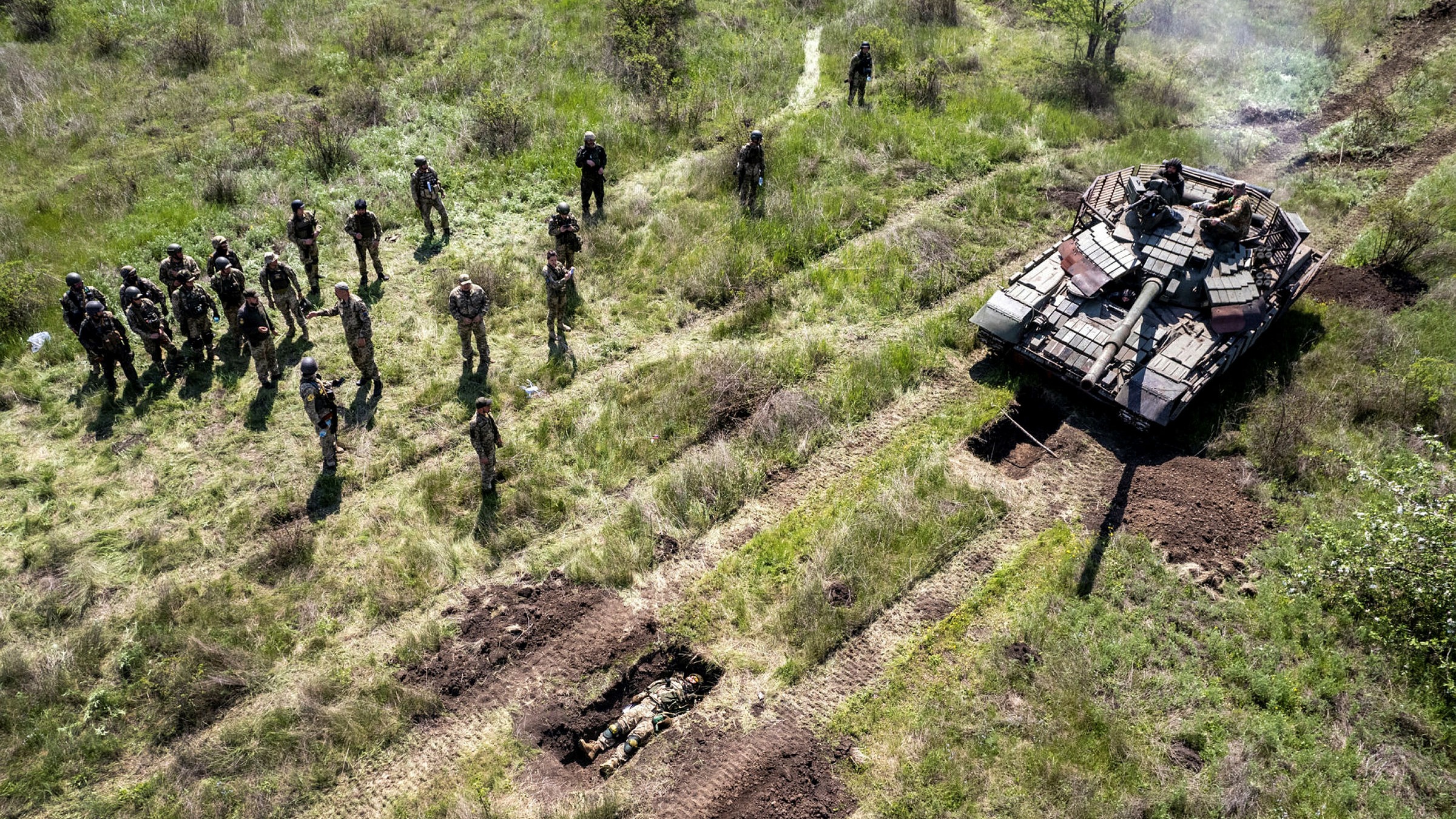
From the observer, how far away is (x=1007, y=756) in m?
8.51

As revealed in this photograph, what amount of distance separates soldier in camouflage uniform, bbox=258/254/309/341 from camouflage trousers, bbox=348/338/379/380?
1546mm

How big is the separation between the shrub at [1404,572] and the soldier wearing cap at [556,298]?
1097cm

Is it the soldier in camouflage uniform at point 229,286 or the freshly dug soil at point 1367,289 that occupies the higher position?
the soldier in camouflage uniform at point 229,286

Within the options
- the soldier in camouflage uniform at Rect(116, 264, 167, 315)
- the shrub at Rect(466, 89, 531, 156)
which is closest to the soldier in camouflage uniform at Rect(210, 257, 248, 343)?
the soldier in camouflage uniform at Rect(116, 264, 167, 315)

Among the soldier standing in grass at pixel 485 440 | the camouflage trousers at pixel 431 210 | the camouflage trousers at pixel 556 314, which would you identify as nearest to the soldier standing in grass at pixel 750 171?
the camouflage trousers at pixel 556 314

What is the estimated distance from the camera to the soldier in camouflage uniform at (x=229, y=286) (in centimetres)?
1285

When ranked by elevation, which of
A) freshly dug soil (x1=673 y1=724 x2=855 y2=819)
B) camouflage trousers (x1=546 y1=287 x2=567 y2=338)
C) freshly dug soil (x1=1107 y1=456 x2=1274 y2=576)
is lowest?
freshly dug soil (x1=673 y1=724 x2=855 y2=819)

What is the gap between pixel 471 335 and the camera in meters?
13.8

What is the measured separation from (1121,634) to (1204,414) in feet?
15.1

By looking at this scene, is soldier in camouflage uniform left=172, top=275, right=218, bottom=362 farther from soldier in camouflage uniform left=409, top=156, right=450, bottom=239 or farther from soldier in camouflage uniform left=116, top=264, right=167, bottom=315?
soldier in camouflage uniform left=409, top=156, right=450, bottom=239

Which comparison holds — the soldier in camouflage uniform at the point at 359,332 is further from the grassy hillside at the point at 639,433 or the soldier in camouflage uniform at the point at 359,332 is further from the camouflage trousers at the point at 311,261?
the camouflage trousers at the point at 311,261

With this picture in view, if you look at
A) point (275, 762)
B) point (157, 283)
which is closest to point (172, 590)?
point (275, 762)

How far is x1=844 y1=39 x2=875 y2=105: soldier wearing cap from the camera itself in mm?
20453

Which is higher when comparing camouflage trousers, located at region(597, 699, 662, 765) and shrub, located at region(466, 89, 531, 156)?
shrub, located at region(466, 89, 531, 156)
